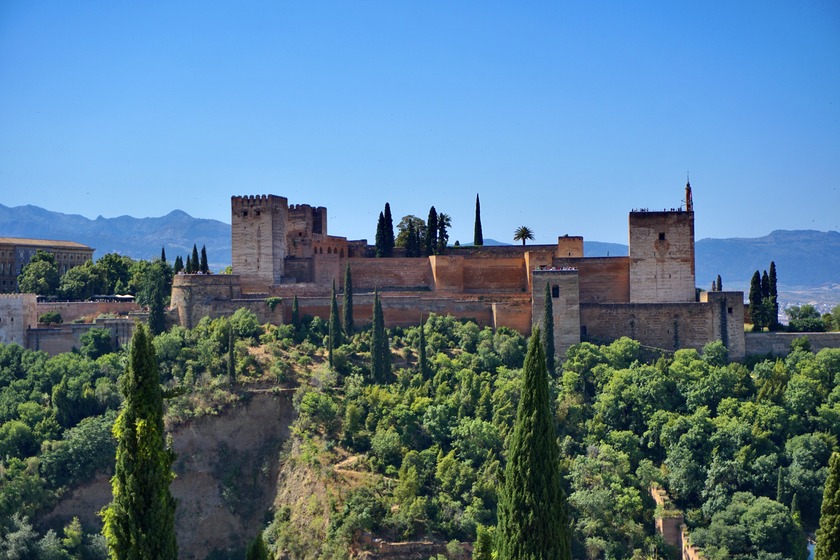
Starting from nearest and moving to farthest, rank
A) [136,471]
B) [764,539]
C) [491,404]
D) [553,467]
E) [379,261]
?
[136,471]
[553,467]
[764,539]
[491,404]
[379,261]

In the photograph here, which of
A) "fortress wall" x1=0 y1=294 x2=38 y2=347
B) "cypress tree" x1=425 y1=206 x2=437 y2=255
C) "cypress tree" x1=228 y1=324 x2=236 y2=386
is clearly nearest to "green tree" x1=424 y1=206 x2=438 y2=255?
"cypress tree" x1=425 y1=206 x2=437 y2=255

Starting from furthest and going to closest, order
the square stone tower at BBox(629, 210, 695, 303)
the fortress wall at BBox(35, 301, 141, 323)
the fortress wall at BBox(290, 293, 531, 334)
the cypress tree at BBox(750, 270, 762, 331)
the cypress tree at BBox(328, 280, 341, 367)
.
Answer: the fortress wall at BBox(35, 301, 141, 323) < the fortress wall at BBox(290, 293, 531, 334) < the cypress tree at BBox(750, 270, 762, 331) < the square stone tower at BBox(629, 210, 695, 303) < the cypress tree at BBox(328, 280, 341, 367)

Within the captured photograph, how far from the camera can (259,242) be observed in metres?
50.0

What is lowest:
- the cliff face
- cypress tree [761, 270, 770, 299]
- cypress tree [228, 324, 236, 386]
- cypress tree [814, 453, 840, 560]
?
the cliff face

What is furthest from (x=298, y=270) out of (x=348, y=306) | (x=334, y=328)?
(x=334, y=328)

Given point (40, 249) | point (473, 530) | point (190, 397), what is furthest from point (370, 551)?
point (40, 249)

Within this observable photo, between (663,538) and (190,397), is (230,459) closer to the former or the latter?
(190,397)

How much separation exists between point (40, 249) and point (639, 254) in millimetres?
31261

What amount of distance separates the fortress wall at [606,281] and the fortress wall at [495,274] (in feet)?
8.09

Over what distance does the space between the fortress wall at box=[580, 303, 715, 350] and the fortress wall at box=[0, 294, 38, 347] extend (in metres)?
21.4

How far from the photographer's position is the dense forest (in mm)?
36750

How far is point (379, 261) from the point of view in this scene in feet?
165

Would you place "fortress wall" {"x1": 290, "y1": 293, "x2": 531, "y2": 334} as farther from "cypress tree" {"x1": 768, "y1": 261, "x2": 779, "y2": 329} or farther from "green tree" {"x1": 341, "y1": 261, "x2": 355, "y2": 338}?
"cypress tree" {"x1": 768, "y1": 261, "x2": 779, "y2": 329}

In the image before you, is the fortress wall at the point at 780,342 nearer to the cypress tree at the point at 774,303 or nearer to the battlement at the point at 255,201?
the cypress tree at the point at 774,303
